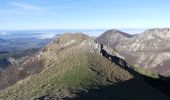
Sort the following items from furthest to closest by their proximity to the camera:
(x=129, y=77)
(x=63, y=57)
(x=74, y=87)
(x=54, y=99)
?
(x=63, y=57), (x=129, y=77), (x=74, y=87), (x=54, y=99)

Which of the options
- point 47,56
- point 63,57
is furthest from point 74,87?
point 47,56

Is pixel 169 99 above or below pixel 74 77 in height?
below

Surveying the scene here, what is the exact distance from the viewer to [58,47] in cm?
13212

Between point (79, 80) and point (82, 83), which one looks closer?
point (82, 83)

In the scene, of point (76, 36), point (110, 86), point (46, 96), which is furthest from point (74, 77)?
point (76, 36)

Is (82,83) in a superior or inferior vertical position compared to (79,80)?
superior

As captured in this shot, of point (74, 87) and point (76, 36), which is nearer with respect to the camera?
point (74, 87)

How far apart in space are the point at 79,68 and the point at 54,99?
32.0 meters

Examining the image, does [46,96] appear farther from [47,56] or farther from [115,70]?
[47,56]

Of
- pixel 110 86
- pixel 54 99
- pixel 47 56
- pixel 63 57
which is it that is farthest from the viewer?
pixel 47 56

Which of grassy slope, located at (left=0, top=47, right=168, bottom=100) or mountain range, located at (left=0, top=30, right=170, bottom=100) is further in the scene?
grassy slope, located at (left=0, top=47, right=168, bottom=100)

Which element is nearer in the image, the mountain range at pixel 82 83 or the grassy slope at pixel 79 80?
the mountain range at pixel 82 83

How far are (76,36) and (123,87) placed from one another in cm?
7036

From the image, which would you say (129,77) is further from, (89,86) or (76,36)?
(76,36)
